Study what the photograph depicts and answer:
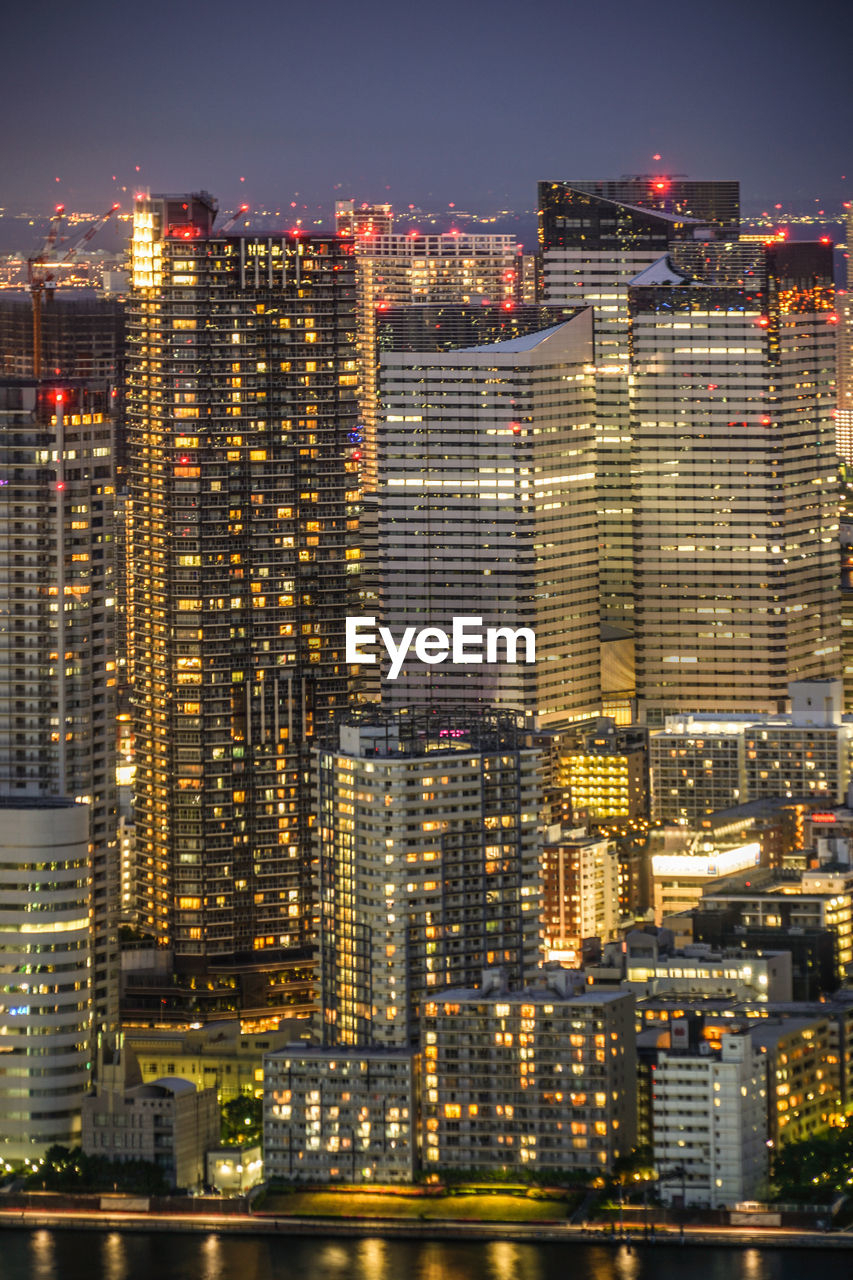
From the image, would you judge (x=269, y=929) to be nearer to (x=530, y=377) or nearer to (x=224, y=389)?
(x=224, y=389)

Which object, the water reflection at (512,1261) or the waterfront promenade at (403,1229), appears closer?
the water reflection at (512,1261)

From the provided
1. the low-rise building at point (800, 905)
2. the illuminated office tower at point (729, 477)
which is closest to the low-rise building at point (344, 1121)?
the low-rise building at point (800, 905)

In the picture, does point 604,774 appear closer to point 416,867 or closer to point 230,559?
point 230,559

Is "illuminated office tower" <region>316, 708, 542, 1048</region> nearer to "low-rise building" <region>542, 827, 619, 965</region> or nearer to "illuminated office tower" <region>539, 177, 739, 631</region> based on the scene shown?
"low-rise building" <region>542, 827, 619, 965</region>

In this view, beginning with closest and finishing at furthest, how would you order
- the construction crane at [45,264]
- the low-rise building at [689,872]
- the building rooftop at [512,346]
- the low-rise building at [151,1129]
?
the low-rise building at [151,1129], the low-rise building at [689,872], the construction crane at [45,264], the building rooftop at [512,346]

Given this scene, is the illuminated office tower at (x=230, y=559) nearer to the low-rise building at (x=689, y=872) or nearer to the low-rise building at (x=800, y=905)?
the low-rise building at (x=689, y=872)

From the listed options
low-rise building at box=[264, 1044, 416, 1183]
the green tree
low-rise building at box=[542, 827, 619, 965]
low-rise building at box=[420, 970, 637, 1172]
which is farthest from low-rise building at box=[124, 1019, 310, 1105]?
low-rise building at box=[542, 827, 619, 965]

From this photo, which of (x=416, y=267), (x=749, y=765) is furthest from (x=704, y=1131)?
(x=416, y=267)

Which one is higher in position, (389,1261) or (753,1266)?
(389,1261)
